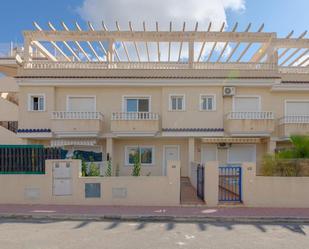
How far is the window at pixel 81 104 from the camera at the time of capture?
16.8m

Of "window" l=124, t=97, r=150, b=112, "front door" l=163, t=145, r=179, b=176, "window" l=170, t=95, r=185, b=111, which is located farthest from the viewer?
"front door" l=163, t=145, r=179, b=176

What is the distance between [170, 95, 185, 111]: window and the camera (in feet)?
54.4

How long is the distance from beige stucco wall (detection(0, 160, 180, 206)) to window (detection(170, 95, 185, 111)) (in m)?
7.31

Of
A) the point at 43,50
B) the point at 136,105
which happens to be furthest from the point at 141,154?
the point at 43,50

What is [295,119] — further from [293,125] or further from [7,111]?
[7,111]

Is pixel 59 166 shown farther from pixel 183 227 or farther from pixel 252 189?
pixel 252 189

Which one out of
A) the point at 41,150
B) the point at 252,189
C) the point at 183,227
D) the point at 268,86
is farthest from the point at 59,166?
the point at 268,86

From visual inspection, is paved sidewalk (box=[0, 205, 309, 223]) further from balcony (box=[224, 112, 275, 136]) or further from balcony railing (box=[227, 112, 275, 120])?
balcony railing (box=[227, 112, 275, 120])

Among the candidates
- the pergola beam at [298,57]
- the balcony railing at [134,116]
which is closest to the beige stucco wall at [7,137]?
the balcony railing at [134,116]

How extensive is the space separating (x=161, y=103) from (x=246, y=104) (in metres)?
6.13

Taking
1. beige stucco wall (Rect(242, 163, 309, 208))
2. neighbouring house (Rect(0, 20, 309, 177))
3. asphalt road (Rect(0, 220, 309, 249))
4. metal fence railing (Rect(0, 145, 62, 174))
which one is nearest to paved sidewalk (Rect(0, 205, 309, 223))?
beige stucco wall (Rect(242, 163, 309, 208))

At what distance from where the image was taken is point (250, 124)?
52.2 feet

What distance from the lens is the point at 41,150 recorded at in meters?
10.6

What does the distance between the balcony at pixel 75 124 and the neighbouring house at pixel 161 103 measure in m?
0.06
